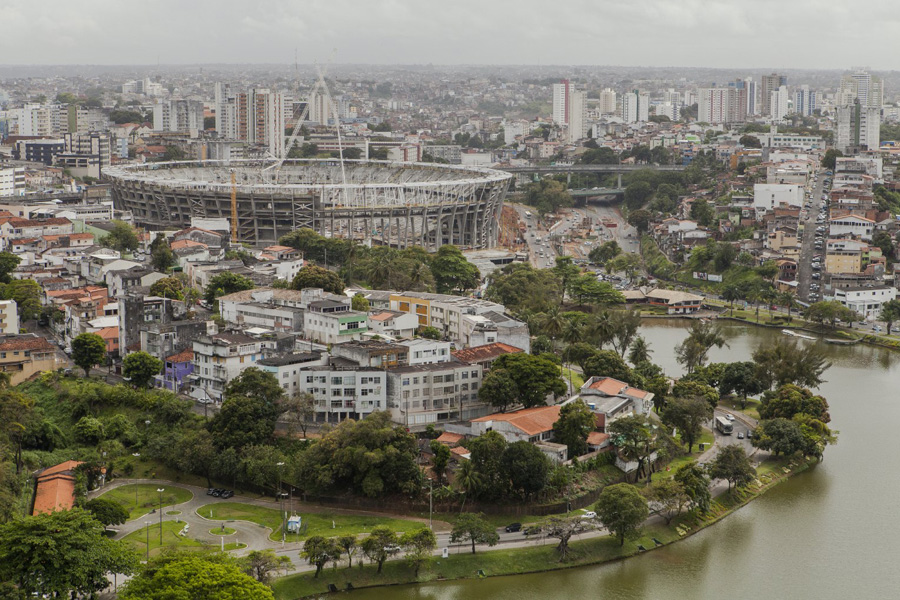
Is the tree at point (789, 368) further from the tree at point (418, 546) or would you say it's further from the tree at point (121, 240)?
the tree at point (121, 240)

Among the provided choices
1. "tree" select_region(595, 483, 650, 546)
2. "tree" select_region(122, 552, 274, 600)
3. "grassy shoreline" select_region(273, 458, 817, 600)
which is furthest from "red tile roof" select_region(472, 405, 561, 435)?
"tree" select_region(122, 552, 274, 600)

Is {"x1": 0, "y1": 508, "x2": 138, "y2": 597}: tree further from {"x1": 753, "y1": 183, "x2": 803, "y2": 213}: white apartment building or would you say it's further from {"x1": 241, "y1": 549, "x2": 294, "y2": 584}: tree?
{"x1": 753, "y1": 183, "x2": 803, "y2": 213}: white apartment building

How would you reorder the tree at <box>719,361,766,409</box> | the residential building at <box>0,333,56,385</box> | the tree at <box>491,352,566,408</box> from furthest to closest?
the tree at <box>719,361,766,409</box> → the residential building at <box>0,333,56,385</box> → the tree at <box>491,352,566,408</box>

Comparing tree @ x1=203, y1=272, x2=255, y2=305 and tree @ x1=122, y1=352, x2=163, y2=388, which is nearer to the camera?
tree @ x1=122, y1=352, x2=163, y2=388

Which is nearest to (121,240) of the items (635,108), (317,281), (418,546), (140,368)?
(317,281)

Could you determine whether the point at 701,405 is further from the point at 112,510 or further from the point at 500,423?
the point at 112,510

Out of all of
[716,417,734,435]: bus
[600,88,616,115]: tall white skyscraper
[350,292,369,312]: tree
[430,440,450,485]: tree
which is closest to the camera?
[430,440,450,485]: tree
